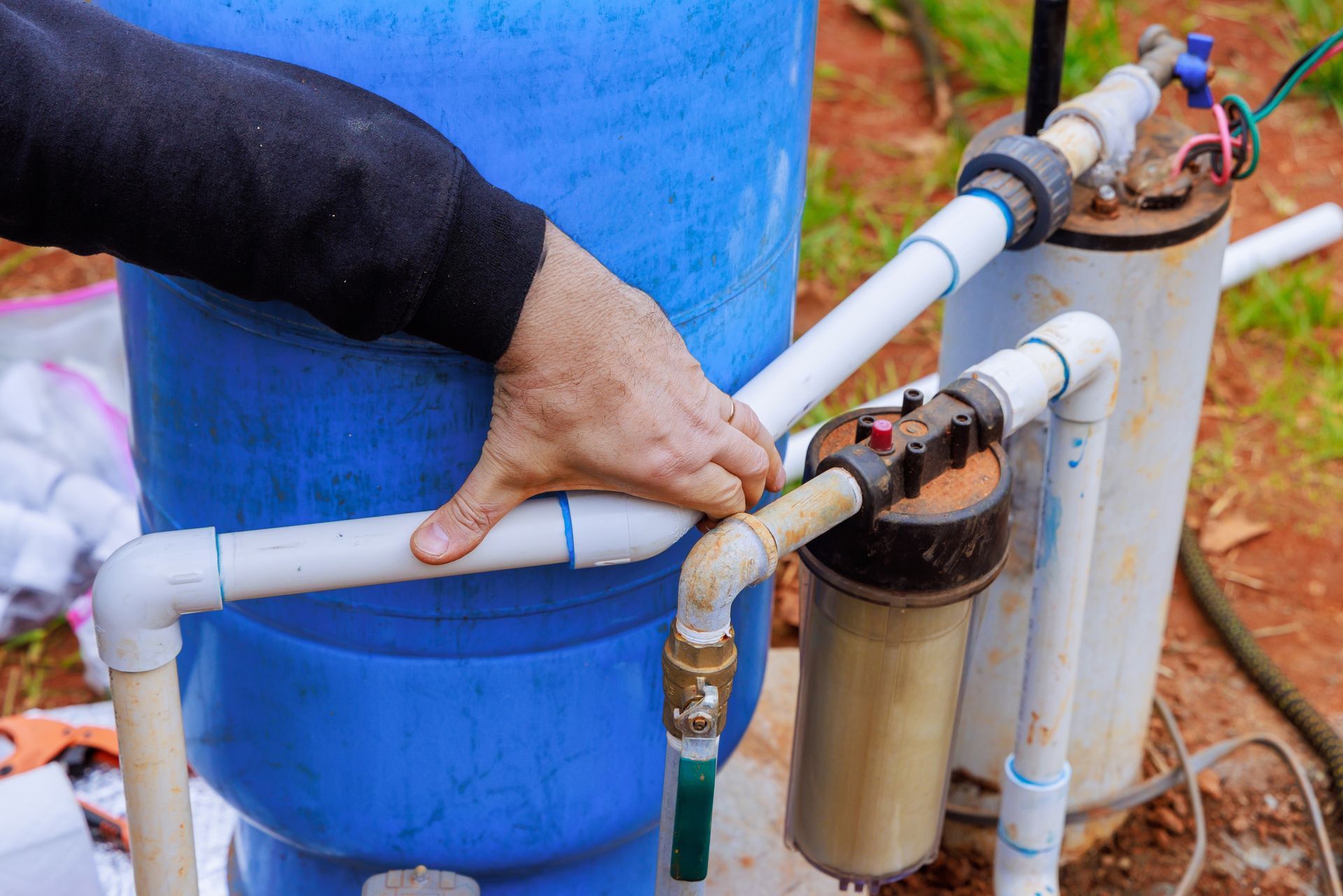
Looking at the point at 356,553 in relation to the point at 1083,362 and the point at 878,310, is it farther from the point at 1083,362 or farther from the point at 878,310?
the point at 1083,362

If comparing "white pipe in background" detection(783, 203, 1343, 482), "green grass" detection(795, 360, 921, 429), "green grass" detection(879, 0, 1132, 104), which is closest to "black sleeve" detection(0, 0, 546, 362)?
"green grass" detection(795, 360, 921, 429)

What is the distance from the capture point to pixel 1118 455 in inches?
55.6

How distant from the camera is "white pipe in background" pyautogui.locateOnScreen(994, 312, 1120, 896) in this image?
3.78ft

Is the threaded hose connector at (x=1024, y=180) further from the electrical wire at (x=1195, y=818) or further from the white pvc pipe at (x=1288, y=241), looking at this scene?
the white pvc pipe at (x=1288, y=241)

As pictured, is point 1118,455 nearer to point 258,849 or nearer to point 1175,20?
point 258,849

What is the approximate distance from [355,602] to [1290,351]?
6.50 ft

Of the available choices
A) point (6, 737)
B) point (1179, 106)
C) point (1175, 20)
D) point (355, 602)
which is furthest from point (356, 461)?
point (1175, 20)

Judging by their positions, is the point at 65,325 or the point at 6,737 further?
the point at 65,325

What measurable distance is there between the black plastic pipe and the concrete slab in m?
0.77

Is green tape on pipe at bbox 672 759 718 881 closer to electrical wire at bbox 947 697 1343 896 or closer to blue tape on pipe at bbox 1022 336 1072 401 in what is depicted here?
blue tape on pipe at bbox 1022 336 1072 401

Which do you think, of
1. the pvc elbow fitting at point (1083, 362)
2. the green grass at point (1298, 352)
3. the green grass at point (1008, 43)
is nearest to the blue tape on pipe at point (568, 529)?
the pvc elbow fitting at point (1083, 362)

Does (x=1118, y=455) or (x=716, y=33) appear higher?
(x=716, y=33)

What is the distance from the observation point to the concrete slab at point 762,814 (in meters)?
1.51

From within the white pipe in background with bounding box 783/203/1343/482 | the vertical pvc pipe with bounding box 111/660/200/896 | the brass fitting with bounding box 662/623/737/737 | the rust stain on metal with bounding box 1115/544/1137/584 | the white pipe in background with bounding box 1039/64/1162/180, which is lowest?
the white pipe in background with bounding box 783/203/1343/482
